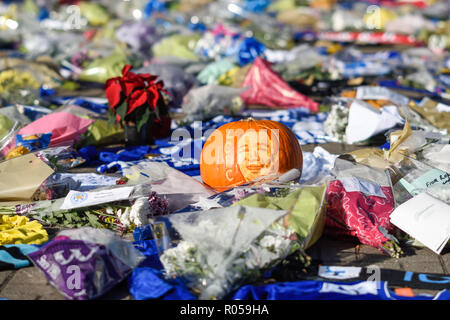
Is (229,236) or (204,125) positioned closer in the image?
(229,236)

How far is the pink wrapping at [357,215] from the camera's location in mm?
3369

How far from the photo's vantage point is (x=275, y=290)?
278cm

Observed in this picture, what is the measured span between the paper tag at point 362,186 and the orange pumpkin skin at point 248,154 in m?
0.50

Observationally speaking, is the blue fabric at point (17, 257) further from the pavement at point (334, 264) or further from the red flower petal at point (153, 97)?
the red flower petal at point (153, 97)

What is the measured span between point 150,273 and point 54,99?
201 inches

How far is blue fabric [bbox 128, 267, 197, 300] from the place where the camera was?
2777mm

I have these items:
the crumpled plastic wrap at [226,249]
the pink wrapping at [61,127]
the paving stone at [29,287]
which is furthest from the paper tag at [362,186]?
the pink wrapping at [61,127]

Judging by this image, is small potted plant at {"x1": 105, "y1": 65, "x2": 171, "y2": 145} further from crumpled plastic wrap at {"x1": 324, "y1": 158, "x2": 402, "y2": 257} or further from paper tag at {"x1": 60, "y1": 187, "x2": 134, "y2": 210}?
crumpled plastic wrap at {"x1": 324, "y1": 158, "x2": 402, "y2": 257}

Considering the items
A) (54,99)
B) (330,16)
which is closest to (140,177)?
(54,99)

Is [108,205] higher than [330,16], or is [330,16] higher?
[330,16]

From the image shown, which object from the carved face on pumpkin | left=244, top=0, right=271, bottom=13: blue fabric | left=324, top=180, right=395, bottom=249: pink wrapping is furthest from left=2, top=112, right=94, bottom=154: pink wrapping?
left=244, top=0, right=271, bottom=13: blue fabric

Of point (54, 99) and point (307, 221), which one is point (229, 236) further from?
point (54, 99)

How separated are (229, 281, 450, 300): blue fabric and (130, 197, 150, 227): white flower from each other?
3.17ft
